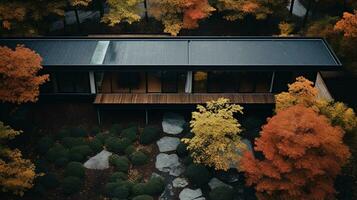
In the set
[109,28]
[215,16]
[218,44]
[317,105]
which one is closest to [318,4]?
[215,16]

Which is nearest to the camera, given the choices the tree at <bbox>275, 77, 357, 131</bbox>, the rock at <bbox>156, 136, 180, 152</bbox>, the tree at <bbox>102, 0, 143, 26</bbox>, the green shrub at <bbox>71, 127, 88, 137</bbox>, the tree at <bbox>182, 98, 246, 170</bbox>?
the tree at <bbox>275, 77, 357, 131</bbox>

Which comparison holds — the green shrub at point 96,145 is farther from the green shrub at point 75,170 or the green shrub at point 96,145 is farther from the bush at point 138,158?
the bush at point 138,158

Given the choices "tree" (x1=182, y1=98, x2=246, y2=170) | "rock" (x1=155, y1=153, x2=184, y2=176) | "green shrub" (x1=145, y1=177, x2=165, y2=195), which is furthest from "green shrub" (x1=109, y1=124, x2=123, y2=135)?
"tree" (x1=182, y1=98, x2=246, y2=170)

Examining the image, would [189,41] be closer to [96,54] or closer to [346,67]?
[96,54]

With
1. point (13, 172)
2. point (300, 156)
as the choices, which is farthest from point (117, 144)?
point (300, 156)

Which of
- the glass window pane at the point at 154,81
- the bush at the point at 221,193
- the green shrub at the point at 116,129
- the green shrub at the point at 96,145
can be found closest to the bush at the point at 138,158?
the green shrub at the point at 96,145

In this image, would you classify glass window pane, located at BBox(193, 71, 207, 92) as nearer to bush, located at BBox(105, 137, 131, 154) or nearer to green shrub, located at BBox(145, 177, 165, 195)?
bush, located at BBox(105, 137, 131, 154)
